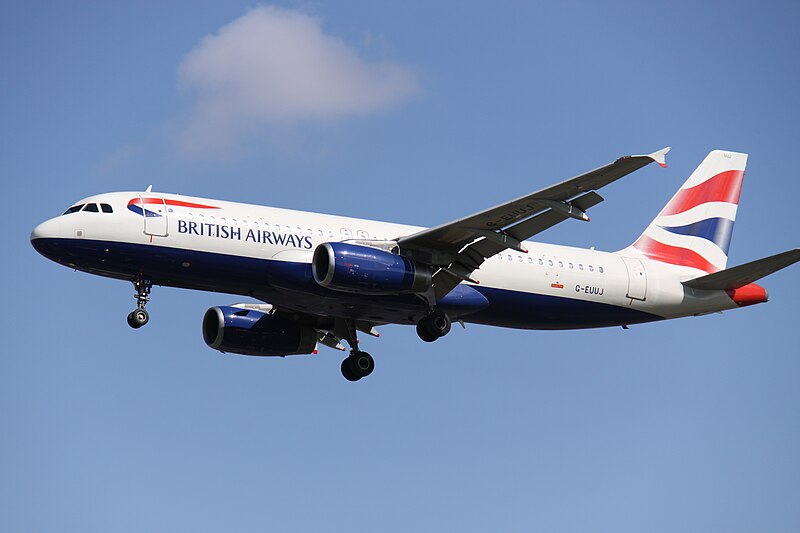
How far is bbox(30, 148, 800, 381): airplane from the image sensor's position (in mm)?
34500

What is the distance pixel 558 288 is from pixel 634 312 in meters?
3.16

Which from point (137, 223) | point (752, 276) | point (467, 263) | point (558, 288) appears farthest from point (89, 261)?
point (752, 276)

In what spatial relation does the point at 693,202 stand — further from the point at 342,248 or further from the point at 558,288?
the point at 342,248

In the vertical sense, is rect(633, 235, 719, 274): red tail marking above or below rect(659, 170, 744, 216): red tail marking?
below

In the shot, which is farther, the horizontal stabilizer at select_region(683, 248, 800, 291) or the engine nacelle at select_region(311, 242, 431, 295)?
the horizontal stabilizer at select_region(683, 248, 800, 291)

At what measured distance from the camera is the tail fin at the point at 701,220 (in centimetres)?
4225

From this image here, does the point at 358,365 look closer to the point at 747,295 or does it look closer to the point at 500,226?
A: the point at 500,226

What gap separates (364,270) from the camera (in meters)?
34.5

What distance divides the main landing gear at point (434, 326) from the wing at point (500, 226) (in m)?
0.60

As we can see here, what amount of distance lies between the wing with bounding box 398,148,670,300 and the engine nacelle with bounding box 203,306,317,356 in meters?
6.44

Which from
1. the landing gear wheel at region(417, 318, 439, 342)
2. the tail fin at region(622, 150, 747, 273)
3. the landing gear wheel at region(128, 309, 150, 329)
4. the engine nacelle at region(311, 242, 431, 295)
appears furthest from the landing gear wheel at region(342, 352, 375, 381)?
the tail fin at region(622, 150, 747, 273)

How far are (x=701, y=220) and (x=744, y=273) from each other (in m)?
5.17

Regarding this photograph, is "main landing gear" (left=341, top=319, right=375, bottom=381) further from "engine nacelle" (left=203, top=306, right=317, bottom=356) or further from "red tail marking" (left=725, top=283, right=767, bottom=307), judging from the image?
"red tail marking" (left=725, top=283, right=767, bottom=307)

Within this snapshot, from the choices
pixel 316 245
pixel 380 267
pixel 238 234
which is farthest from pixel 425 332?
pixel 238 234
